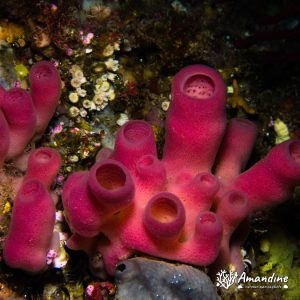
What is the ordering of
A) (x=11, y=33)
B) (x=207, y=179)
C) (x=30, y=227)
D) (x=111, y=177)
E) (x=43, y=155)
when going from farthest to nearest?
(x=11, y=33), (x=43, y=155), (x=207, y=179), (x=30, y=227), (x=111, y=177)

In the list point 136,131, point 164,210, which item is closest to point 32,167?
point 136,131

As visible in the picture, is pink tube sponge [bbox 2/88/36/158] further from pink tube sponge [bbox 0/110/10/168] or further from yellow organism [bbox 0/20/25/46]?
yellow organism [bbox 0/20/25/46]

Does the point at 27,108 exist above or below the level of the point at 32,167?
above

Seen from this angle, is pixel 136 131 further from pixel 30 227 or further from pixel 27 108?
pixel 30 227

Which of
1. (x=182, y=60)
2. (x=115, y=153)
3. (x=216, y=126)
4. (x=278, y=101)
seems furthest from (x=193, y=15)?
(x=115, y=153)

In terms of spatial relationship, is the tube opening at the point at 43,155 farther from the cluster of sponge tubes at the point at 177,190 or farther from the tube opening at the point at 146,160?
the tube opening at the point at 146,160

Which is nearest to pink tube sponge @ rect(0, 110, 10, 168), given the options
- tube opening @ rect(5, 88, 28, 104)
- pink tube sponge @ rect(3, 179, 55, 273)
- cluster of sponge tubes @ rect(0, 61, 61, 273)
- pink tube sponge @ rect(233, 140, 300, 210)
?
cluster of sponge tubes @ rect(0, 61, 61, 273)
